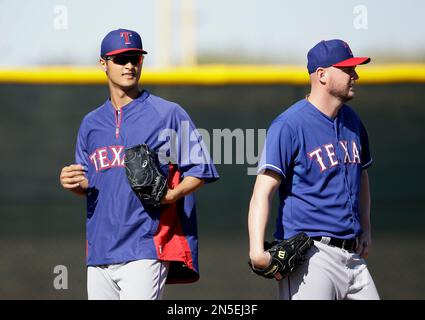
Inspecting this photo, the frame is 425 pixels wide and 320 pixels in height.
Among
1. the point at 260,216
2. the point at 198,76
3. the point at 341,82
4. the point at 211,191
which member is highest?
the point at 341,82

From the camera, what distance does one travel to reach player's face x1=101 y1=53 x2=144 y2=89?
3.23 m

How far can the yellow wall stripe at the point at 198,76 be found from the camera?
15.8 feet

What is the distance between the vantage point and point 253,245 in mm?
2871

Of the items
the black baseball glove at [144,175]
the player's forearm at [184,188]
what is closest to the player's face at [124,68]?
the black baseball glove at [144,175]

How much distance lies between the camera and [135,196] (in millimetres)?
3152

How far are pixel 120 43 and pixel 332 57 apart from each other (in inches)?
32.9

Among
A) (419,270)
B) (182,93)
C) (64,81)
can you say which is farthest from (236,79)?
(419,270)

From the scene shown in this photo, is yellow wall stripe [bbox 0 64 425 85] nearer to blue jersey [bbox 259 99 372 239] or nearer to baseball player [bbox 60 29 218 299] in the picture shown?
baseball player [bbox 60 29 218 299]

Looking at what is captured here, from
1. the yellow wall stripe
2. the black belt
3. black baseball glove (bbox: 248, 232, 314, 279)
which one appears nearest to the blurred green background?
the yellow wall stripe

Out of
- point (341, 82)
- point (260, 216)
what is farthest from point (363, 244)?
point (341, 82)

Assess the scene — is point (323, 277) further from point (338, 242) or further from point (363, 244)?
point (363, 244)

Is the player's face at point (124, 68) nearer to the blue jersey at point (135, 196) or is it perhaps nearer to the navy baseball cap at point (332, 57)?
the blue jersey at point (135, 196)
